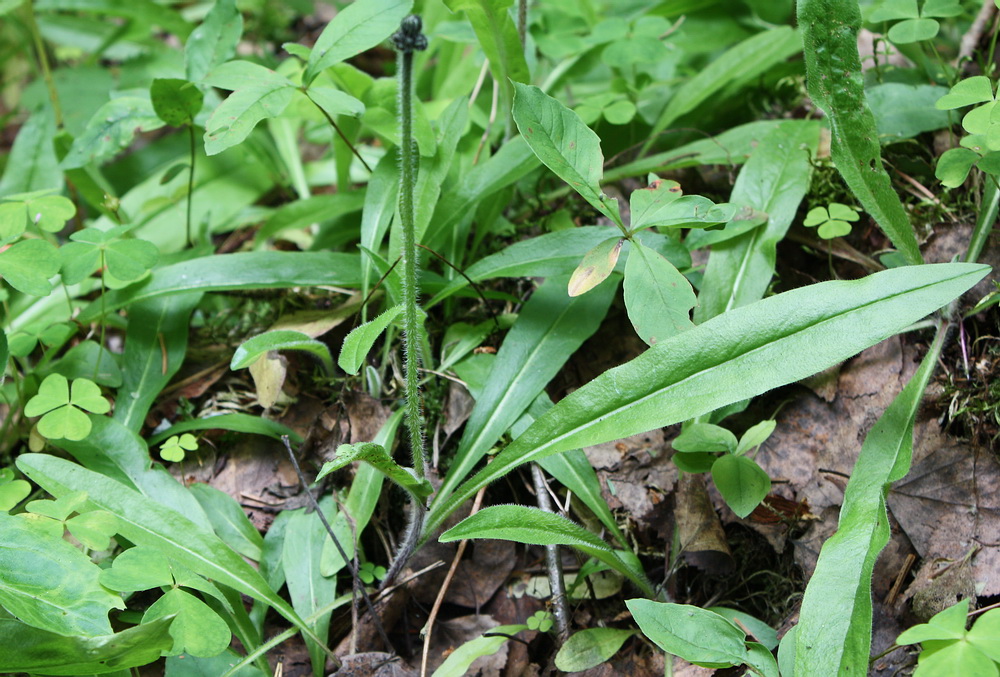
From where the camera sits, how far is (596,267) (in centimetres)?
167

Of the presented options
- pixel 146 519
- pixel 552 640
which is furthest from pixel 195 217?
pixel 552 640

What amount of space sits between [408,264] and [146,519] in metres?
0.88

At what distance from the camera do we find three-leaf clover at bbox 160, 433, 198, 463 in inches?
75.4

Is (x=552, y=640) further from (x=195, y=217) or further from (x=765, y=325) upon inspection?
(x=195, y=217)

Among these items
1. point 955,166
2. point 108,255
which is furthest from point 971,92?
point 108,255

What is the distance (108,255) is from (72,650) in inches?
42.2

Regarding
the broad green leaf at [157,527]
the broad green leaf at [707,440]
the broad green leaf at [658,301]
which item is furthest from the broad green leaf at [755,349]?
the broad green leaf at [157,527]

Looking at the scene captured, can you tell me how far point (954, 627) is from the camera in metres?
1.24

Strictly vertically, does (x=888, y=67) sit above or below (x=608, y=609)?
above

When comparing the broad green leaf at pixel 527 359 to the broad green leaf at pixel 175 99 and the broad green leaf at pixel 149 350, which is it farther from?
the broad green leaf at pixel 175 99

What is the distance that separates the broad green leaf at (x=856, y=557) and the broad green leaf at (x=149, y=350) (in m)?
1.76

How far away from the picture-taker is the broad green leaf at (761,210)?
189cm

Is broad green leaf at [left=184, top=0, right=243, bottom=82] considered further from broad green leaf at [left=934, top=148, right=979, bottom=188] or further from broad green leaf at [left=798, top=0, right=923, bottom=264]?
broad green leaf at [left=934, top=148, right=979, bottom=188]

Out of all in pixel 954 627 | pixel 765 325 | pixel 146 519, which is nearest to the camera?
pixel 954 627
